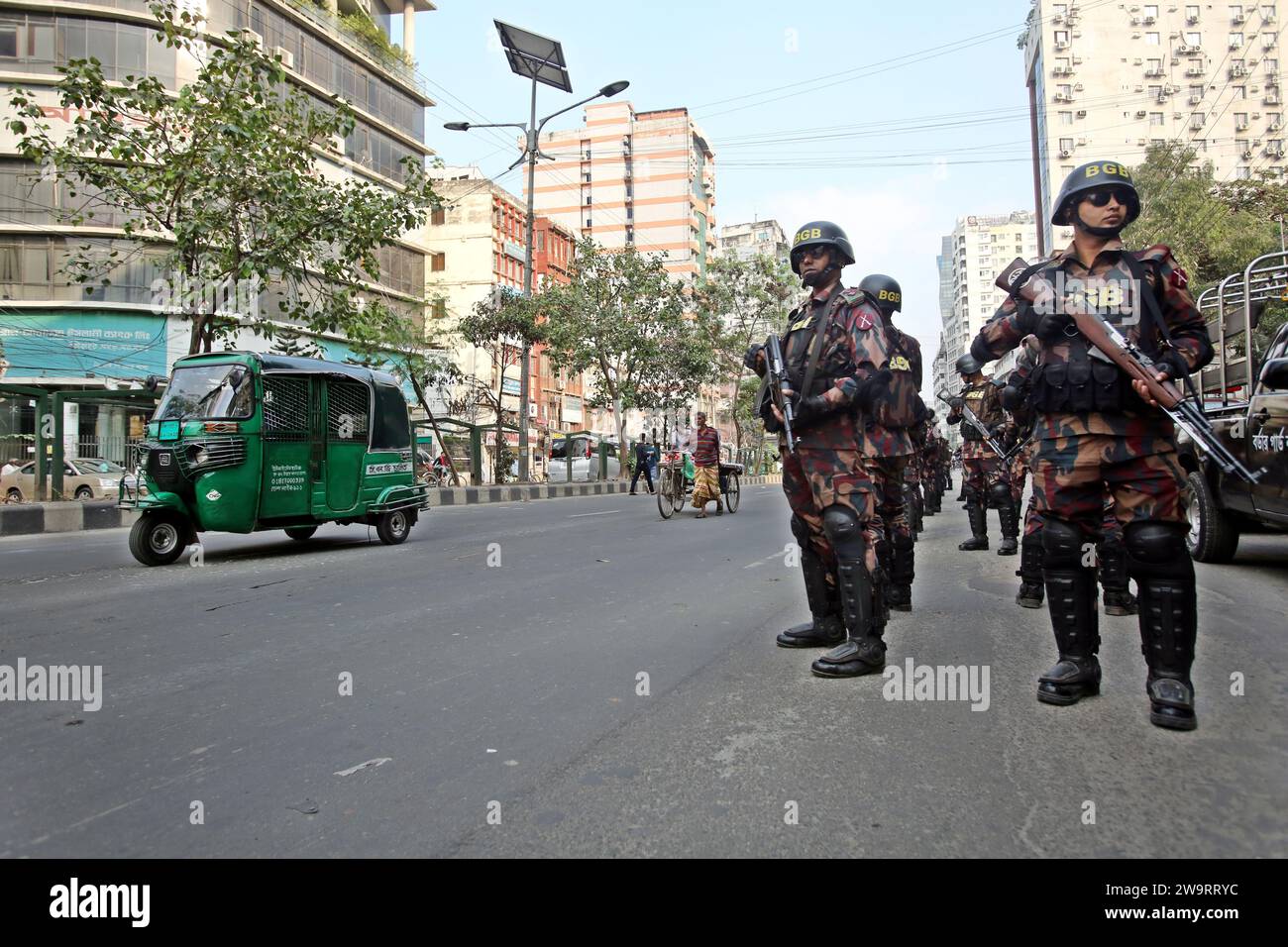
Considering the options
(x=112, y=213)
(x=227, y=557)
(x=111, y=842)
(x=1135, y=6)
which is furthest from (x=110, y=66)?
(x=1135, y=6)

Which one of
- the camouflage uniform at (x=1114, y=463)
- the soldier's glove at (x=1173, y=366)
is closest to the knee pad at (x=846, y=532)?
the camouflage uniform at (x=1114, y=463)

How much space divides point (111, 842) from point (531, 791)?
1.10 m

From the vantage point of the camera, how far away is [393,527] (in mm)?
10953

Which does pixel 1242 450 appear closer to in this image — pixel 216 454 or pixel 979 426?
pixel 979 426

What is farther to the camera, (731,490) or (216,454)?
(731,490)

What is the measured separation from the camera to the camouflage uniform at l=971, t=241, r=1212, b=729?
10.3ft

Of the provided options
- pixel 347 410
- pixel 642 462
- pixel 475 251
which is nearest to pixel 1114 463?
pixel 347 410

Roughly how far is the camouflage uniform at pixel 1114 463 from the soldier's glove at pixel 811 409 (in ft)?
2.61

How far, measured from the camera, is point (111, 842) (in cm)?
234

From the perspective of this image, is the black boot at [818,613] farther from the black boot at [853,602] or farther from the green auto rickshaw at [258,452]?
the green auto rickshaw at [258,452]

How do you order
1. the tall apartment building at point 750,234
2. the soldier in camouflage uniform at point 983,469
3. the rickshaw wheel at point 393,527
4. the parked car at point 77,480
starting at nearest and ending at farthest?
1. the soldier in camouflage uniform at point 983,469
2. the rickshaw wheel at point 393,527
3. the parked car at point 77,480
4. the tall apartment building at point 750,234

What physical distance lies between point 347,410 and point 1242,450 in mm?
8542

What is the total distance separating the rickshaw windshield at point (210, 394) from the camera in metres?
8.85
